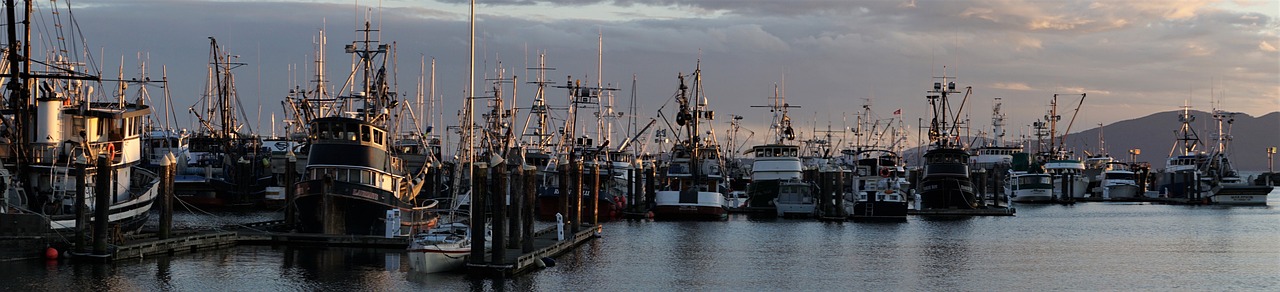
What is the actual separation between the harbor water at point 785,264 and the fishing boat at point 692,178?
104 inches

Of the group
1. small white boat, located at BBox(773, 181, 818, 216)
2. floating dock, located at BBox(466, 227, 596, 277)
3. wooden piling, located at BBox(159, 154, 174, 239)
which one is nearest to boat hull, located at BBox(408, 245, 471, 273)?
floating dock, located at BBox(466, 227, 596, 277)

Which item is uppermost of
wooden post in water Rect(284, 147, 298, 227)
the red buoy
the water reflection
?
wooden post in water Rect(284, 147, 298, 227)

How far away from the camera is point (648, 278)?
166 feet

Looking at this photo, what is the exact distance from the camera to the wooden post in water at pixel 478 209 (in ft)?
139

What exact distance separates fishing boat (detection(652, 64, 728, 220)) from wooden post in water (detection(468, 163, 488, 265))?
44.1 metres

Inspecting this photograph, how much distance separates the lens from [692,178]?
100 meters

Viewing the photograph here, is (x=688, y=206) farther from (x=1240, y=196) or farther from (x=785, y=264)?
(x=1240, y=196)

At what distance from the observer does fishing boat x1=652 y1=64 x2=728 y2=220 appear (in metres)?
88.4

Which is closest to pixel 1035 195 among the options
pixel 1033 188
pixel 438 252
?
pixel 1033 188

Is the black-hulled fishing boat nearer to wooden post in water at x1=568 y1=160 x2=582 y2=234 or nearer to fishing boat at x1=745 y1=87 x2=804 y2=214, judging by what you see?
fishing boat at x1=745 y1=87 x2=804 y2=214

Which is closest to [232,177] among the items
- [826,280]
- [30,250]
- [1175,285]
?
[30,250]

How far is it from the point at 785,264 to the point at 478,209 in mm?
18583

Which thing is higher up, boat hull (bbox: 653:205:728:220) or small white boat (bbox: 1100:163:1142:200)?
small white boat (bbox: 1100:163:1142:200)

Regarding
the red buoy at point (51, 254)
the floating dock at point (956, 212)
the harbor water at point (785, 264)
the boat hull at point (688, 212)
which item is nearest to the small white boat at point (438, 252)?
the harbor water at point (785, 264)
